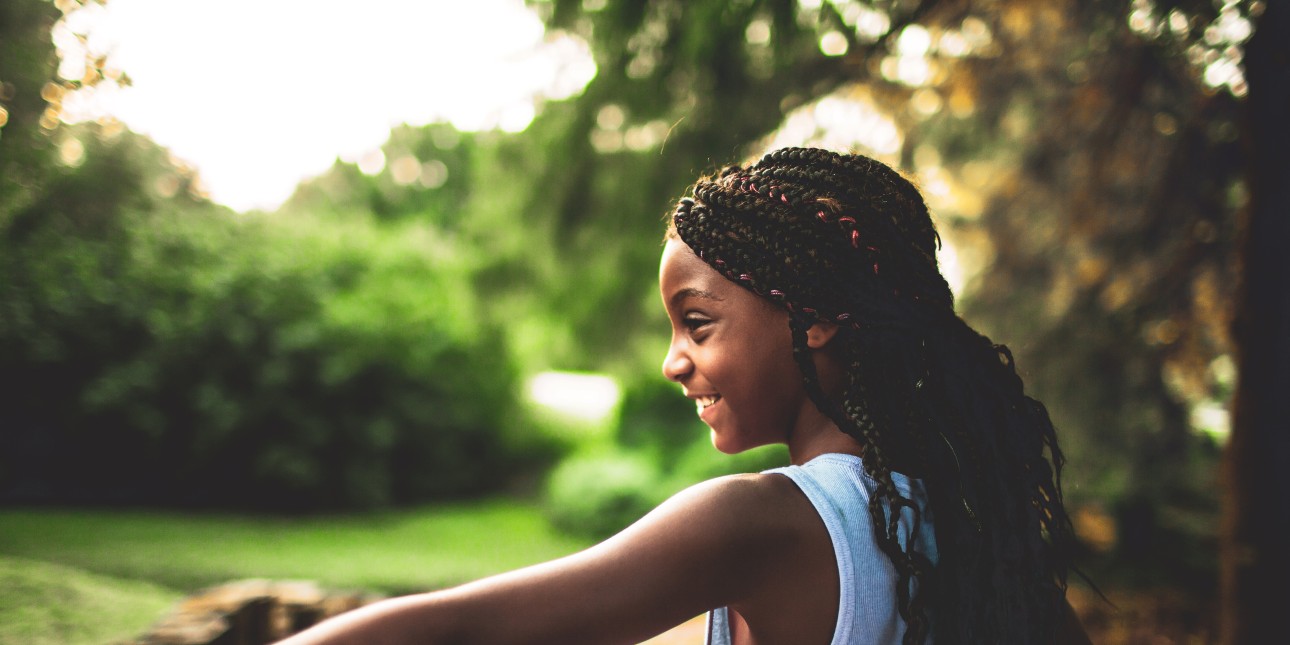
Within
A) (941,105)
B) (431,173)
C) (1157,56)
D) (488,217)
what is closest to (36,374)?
(488,217)

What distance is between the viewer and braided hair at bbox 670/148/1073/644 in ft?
4.32

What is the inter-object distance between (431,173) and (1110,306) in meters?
26.4

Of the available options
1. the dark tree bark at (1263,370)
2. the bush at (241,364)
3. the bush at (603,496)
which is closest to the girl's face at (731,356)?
the bush at (241,364)

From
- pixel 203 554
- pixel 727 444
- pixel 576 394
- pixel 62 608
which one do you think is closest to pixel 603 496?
pixel 576 394

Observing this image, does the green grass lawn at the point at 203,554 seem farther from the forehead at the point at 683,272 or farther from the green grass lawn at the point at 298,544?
the forehead at the point at 683,272

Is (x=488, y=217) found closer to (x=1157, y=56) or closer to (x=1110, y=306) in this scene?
(x=1157, y=56)

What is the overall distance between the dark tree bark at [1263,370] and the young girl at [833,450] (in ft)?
5.92

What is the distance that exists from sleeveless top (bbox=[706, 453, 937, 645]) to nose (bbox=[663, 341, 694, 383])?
0.29 metres

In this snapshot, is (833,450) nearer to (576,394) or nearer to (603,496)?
(603,496)

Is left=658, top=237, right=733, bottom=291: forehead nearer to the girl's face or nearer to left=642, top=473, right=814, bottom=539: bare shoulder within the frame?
the girl's face

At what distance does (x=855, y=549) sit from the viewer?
120 cm

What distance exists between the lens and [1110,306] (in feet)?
20.5

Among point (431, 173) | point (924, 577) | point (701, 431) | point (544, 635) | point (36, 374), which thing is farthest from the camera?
point (431, 173)

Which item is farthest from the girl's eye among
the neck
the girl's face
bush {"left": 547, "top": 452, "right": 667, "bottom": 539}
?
bush {"left": 547, "top": 452, "right": 667, "bottom": 539}
